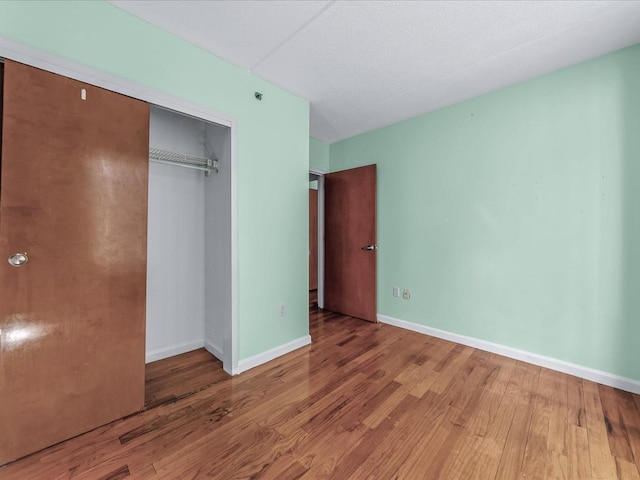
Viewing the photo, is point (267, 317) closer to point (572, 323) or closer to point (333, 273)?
point (333, 273)

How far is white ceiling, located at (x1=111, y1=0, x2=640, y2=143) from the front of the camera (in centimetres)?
159

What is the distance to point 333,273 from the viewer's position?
3.88 m

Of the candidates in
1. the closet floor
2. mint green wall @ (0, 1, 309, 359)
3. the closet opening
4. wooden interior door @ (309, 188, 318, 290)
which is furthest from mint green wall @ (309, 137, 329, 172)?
the closet floor

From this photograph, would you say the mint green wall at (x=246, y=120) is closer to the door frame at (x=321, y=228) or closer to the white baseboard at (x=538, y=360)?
the door frame at (x=321, y=228)

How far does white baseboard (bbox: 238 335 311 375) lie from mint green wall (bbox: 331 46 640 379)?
131cm

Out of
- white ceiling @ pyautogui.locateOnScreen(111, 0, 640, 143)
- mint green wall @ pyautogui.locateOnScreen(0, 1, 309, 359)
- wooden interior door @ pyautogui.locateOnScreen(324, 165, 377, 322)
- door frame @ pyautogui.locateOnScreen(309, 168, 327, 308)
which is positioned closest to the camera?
mint green wall @ pyautogui.locateOnScreen(0, 1, 309, 359)

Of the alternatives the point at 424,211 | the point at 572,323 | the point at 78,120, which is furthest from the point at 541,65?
the point at 78,120

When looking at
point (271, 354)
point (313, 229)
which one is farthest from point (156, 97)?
point (313, 229)

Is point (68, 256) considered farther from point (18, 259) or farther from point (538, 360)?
point (538, 360)

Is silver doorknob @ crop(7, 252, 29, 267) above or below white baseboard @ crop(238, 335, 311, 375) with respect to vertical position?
above

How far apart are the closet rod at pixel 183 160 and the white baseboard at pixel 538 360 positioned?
8.99 ft

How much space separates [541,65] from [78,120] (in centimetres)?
330

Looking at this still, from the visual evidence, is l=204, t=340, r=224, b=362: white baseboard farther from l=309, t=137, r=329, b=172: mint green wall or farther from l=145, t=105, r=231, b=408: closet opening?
l=309, t=137, r=329, b=172: mint green wall

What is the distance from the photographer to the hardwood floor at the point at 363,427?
130cm
